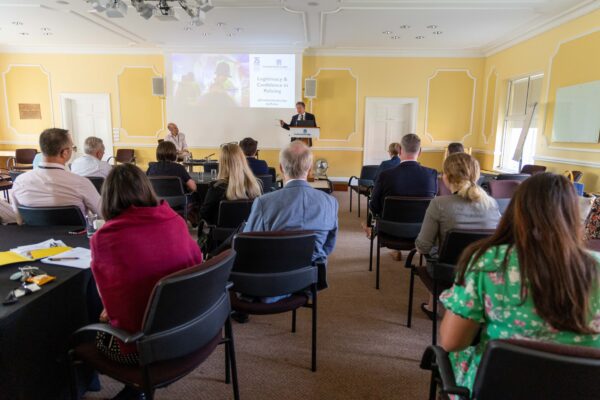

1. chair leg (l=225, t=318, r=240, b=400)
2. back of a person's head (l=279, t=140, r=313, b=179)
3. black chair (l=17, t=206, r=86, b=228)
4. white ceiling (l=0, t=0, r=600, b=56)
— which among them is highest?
white ceiling (l=0, t=0, r=600, b=56)

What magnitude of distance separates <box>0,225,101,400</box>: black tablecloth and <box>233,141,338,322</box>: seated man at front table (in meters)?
0.85

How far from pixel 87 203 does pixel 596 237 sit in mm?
3242

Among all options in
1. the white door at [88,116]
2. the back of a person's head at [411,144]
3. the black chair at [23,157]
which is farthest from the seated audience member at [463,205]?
the black chair at [23,157]

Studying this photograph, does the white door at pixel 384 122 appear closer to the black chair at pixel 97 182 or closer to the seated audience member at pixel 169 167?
the seated audience member at pixel 169 167

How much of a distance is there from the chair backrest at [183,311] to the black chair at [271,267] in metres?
0.31

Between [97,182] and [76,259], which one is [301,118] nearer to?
[97,182]

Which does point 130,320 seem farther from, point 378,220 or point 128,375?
point 378,220

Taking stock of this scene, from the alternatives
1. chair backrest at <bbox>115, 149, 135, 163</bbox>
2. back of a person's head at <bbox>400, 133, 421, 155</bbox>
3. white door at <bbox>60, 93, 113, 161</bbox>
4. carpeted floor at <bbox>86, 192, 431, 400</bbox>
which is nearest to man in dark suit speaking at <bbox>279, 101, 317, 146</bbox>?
chair backrest at <bbox>115, 149, 135, 163</bbox>

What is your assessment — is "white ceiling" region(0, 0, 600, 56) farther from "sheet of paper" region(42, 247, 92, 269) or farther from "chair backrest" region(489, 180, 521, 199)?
"sheet of paper" region(42, 247, 92, 269)

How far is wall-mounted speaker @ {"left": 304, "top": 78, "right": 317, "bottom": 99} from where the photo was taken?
26.6 feet

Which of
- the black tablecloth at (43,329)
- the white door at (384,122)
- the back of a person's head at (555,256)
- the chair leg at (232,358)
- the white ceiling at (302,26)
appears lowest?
the chair leg at (232,358)

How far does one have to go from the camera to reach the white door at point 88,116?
8688 millimetres

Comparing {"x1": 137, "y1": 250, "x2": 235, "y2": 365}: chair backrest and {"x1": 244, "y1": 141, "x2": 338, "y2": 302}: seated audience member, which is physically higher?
{"x1": 244, "y1": 141, "x2": 338, "y2": 302}: seated audience member

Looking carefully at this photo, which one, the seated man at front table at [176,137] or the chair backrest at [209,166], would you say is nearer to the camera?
the chair backrest at [209,166]
